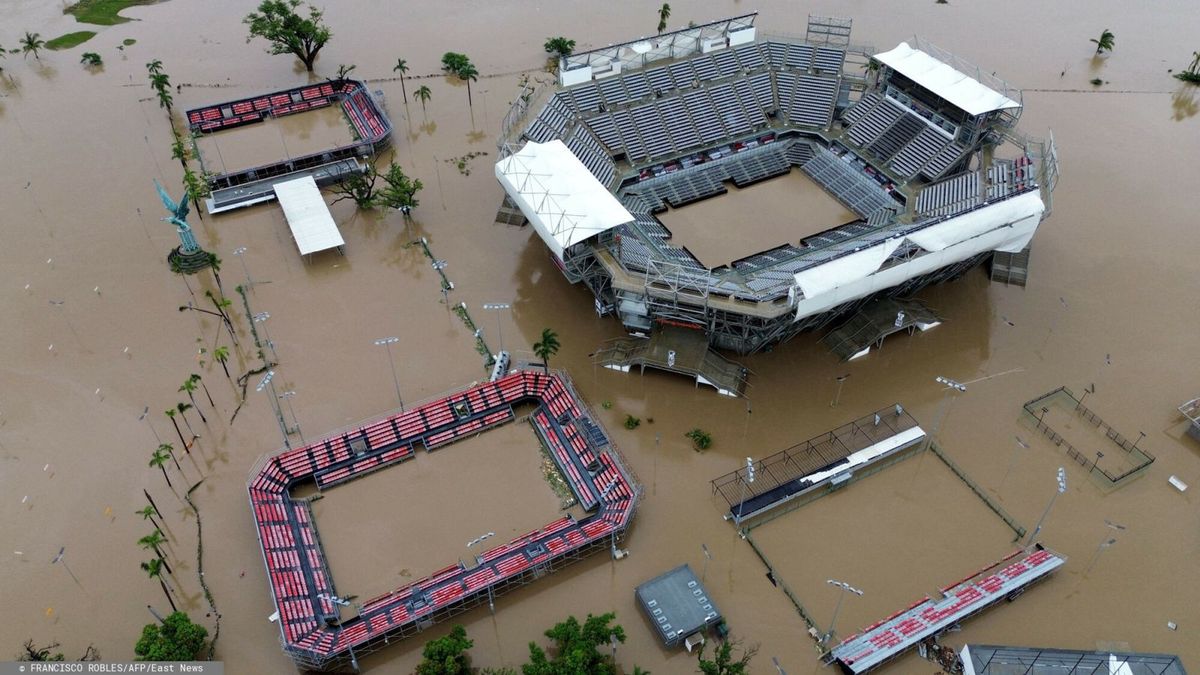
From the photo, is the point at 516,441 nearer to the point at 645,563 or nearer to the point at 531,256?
the point at 645,563

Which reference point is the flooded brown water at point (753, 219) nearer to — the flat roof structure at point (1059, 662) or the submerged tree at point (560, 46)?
the submerged tree at point (560, 46)

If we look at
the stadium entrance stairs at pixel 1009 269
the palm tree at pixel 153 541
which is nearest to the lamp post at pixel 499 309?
the palm tree at pixel 153 541

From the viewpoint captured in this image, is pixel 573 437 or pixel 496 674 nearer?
pixel 496 674

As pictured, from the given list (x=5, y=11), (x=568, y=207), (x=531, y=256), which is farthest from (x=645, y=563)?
(x=5, y=11)

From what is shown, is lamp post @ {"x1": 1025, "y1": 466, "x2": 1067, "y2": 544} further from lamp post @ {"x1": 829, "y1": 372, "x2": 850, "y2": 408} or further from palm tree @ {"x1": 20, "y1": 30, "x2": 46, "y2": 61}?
palm tree @ {"x1": 20, "y1": 30, "x2": 46, "y2": 61}

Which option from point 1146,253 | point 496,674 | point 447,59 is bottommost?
point 496,674

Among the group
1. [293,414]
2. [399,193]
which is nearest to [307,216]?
[399,193]
